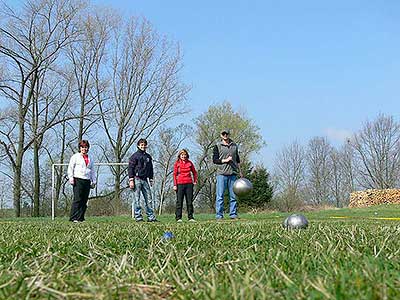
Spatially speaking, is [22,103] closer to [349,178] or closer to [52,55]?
[52,55]

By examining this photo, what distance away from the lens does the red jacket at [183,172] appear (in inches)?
525

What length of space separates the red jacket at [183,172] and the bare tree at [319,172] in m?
42.0

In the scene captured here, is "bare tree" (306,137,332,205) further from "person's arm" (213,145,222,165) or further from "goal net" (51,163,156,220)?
"person's arm" (213,145,222,165)

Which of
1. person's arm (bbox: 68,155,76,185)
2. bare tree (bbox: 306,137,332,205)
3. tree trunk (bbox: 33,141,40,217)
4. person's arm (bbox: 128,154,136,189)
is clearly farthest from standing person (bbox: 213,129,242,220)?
bare tree (bbox: 306,137,332,205)

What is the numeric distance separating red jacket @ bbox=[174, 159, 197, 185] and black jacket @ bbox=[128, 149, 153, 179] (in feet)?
2.23

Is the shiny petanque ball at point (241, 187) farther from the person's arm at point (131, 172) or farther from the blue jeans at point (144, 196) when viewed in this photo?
the person's arm at point (131, 172)

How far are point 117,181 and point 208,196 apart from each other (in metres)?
10.8

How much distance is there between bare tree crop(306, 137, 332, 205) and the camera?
180 feet

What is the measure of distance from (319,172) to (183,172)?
4506 cm

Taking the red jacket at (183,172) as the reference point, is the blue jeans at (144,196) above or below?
below

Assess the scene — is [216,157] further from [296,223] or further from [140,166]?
[296,223]

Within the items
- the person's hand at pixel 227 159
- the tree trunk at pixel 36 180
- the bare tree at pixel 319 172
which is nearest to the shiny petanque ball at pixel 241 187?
the person's hand at pixel 227 159

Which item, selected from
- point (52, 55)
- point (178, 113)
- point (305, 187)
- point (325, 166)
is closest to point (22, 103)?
point (52, 55)

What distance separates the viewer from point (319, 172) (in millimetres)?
56750
